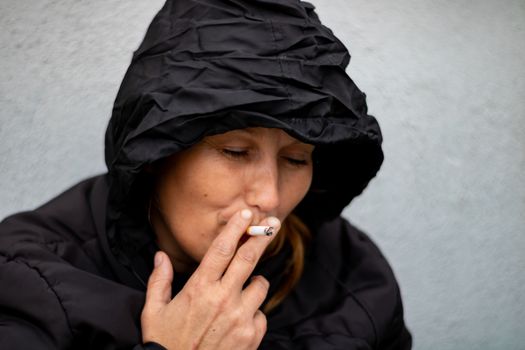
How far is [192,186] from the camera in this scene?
1.27 m

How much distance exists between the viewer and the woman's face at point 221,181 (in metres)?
1.25

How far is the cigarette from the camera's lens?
1232 mm

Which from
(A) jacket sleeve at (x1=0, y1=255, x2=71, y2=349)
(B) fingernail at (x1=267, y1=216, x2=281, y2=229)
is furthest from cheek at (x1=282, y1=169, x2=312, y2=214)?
(A) jacket sleeve at (x1=0, y1=255, x2=71, y2=349)

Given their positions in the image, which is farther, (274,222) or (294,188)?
(294,188)

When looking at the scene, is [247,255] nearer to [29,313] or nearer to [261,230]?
[261,230]

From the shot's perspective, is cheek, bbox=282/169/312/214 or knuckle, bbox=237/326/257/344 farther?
cheek, bbox=282/169/312/214

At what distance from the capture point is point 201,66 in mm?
1193

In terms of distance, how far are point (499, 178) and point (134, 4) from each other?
1.41 metres

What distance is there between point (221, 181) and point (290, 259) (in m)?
0.44

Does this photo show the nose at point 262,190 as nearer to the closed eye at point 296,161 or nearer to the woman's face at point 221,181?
the woman's face at point 221,181

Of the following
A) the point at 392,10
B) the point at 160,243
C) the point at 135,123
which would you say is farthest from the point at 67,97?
the point at 392,10

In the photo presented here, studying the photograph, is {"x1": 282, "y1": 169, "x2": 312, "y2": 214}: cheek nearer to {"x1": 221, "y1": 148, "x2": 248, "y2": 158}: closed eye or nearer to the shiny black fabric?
{"x1": 221, "y1": 148, "x2": 248, "y2": 158}: closed eye

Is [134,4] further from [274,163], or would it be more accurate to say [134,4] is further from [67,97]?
[274,163]

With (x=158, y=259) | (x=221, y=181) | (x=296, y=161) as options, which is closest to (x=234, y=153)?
(x=221, y=181)
